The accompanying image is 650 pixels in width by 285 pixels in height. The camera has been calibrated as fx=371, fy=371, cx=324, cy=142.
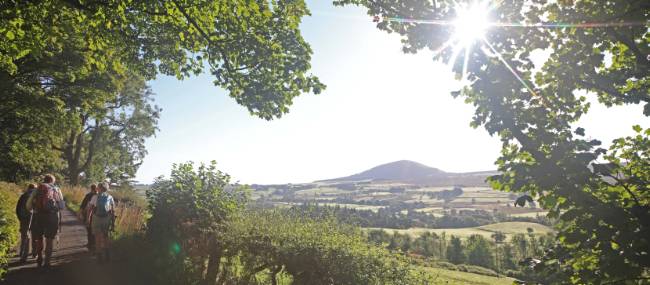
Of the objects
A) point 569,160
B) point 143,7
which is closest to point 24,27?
point 143,7

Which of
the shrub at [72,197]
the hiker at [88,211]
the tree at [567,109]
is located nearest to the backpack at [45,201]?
the hiker at [88,211]

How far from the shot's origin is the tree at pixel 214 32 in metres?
7.68

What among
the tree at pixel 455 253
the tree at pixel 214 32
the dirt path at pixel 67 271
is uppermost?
the tree at pixel 214 32

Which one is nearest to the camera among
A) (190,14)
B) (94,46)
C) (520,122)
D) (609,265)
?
(609,265)

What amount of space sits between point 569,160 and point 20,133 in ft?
92.3

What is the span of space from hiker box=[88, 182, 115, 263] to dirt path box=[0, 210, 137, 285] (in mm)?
339

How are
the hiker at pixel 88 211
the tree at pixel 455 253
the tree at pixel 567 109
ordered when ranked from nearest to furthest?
1. the tree at pixel 567 109
2. the hiker at pixel 88 211
3. the tree at pixel 455 253

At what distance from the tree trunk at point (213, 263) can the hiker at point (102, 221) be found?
10.8 feet

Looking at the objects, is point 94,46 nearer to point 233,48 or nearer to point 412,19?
point 233,48

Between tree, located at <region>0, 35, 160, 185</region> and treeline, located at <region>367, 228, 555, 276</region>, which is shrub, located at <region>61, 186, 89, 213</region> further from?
treeline, located at <region>367, 228, 555, 276</region>

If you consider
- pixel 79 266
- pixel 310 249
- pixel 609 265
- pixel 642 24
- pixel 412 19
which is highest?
pixel 412 19

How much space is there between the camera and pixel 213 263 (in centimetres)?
934

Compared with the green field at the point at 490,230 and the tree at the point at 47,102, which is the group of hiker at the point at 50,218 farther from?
the green field at the point at 490,230

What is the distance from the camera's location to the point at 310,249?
8180mm
